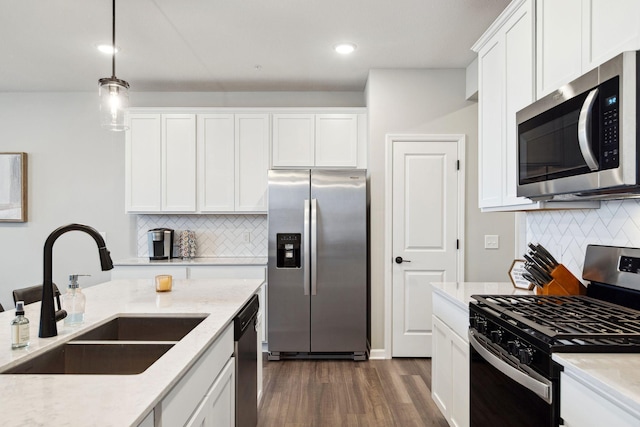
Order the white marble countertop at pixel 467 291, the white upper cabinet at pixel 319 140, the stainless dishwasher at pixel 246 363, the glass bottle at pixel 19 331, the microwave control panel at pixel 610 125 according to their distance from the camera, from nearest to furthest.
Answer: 1. the glass bottle at pixel 19 331
2. the microwave control panel at pixel 610 125
3. the stainless dishwasher at pixel 246 363
4. the white marble countertop at pixel 467 291
5. the white upper cabinet at pixel 319 140

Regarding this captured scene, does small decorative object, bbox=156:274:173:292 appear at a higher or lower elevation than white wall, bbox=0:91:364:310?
lower

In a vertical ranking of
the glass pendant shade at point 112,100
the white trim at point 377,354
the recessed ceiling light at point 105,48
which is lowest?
the white trim at point 377,354

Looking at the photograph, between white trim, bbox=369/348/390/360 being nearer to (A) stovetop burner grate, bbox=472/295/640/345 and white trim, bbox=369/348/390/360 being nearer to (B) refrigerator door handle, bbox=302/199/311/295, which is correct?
(B) refrigerator door handle, bbox=302/199/311/295

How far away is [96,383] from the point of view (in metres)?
0.97

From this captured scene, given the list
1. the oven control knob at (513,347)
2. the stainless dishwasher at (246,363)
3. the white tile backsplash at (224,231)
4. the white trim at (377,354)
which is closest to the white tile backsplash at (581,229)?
the oven control knob at (513,347)

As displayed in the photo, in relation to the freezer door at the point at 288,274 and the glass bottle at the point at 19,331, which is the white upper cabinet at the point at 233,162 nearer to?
the freezer door at the point at 288,274

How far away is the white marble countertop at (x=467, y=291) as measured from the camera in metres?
2.06

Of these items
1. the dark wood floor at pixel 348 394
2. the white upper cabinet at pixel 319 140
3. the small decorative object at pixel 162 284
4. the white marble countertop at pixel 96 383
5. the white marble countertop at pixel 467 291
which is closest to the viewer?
the white marble countertop at pixel 96 383

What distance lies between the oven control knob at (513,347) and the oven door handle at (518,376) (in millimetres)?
53

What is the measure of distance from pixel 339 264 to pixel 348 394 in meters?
1.10

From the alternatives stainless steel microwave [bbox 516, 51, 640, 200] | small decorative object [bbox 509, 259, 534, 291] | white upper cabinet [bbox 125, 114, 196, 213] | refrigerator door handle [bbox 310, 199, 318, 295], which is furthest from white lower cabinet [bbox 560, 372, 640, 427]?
white upper cabinet [bbox 125, 114, 196, 213]

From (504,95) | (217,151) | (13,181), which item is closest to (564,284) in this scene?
(504,95)

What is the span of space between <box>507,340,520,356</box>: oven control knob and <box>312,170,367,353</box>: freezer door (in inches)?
84.7

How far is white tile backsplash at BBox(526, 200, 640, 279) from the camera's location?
66.5 inches
